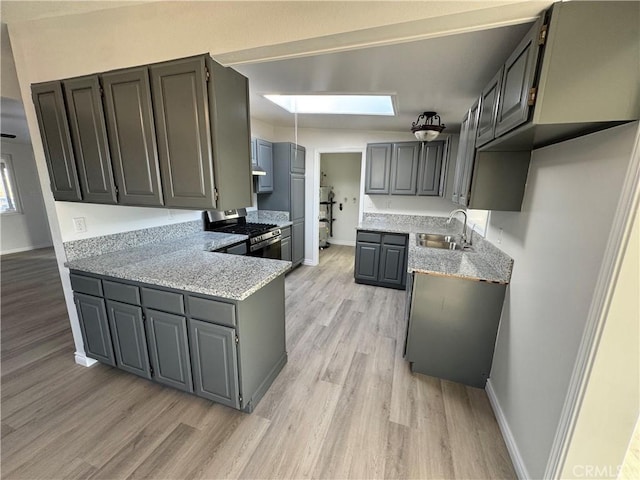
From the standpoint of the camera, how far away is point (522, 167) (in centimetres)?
172

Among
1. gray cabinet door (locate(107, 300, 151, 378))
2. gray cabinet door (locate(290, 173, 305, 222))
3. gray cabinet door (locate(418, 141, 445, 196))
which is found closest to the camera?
gray cabinet door (locate(107, 300, 151, 378))

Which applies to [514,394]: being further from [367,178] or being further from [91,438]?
[367,178]

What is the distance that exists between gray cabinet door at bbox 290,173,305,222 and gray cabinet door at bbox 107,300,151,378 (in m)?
2.76

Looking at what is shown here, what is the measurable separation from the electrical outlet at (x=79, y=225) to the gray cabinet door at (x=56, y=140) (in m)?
0.17

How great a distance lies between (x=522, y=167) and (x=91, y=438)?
3.24 metres

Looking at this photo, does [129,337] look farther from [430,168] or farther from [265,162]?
[430,168]

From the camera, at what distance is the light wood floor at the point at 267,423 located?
57.9 inches

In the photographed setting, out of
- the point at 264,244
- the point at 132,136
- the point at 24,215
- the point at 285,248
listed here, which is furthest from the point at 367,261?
the point at 24,215

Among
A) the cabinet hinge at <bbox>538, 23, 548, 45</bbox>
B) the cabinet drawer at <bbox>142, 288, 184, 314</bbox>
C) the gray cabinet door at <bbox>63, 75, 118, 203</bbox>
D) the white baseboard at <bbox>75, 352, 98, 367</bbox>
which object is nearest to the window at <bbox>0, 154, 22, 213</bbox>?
the white baseboard at <bbox>75, 352, 98, 367</bbox>

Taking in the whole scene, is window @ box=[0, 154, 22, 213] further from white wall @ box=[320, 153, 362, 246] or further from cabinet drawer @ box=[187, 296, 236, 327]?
cabinet drawer @ box=[187, 296, 236, 327]

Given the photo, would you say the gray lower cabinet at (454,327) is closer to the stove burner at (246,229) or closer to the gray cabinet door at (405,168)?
the stove burner at (246,229)

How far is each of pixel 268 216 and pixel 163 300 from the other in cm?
281

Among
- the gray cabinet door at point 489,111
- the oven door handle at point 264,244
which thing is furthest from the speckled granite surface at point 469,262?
the oven door handle at point 264,244

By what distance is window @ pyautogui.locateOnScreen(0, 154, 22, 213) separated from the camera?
215 inches
